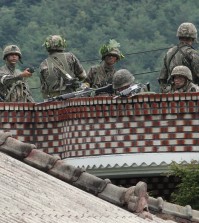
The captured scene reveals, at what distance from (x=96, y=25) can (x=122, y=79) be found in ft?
139

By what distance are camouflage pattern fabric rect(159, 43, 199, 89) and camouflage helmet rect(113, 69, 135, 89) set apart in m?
1.53

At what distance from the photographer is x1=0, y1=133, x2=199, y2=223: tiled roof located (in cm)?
3588

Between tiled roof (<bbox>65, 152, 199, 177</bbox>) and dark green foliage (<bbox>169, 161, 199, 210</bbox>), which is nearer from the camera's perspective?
dark green foliage (<bbox>169, 161, 199, 210</bbox>)

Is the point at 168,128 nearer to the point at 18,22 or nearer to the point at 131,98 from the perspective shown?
the point at 131,98

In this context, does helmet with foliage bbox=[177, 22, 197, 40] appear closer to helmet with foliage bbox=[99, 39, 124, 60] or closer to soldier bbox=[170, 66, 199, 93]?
helmet with foliage bbox=[99, 39, 124, 60]

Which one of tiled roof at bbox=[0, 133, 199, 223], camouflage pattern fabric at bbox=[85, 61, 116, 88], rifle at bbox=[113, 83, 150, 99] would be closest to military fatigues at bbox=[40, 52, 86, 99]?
camouflage pattern fabric at bbox=[85, 61, 116, 88]

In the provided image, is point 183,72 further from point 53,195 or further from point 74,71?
point 53,195

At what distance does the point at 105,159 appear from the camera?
51438 mm

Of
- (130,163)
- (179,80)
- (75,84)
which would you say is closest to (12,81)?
(75,84)

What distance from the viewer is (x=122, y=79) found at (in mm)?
51250

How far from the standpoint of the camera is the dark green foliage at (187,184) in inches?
1903

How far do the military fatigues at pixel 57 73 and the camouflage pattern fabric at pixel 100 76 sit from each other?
31cm

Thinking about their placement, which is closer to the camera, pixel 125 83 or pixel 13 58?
pixel 125 83

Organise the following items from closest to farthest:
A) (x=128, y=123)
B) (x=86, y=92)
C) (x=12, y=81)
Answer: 1. (x=128, y=123)
2. (x=86, y=92)
3. (x=12, y=81)
